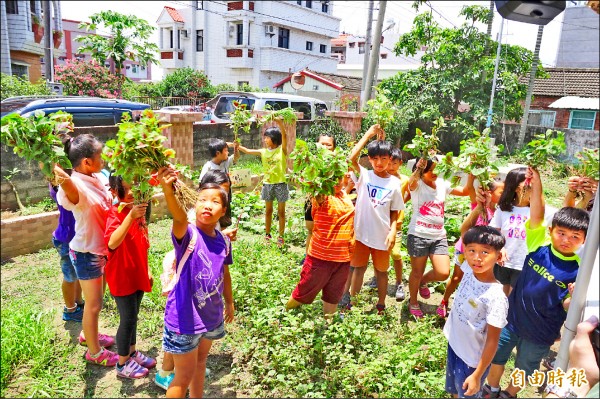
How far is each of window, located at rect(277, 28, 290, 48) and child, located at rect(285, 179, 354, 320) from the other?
94.9ft

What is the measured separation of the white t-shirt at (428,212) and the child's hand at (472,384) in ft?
6.35

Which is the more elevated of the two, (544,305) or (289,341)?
(544,305)

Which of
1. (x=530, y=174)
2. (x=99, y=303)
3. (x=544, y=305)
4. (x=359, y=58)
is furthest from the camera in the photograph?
(x=359, y=58)

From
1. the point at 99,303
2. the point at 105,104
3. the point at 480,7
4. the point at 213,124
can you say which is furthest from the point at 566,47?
the point at 99,303

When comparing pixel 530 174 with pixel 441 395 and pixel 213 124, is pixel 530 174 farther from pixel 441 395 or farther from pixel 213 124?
pixel 213 124

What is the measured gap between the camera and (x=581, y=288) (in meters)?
2.13

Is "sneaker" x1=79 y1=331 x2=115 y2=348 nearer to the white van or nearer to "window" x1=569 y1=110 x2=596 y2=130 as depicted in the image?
the white van

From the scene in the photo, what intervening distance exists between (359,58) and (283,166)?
40.4 metres

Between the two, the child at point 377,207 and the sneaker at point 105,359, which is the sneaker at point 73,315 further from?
the child at point 377,207

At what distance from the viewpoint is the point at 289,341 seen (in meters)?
3.38

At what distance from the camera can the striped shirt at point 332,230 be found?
3602mm

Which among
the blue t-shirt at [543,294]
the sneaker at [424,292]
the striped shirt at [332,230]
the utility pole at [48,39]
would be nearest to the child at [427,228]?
the sneaker at [424,292]

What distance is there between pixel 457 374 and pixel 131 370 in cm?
230

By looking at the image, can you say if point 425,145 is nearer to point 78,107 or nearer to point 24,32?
point 78,107
